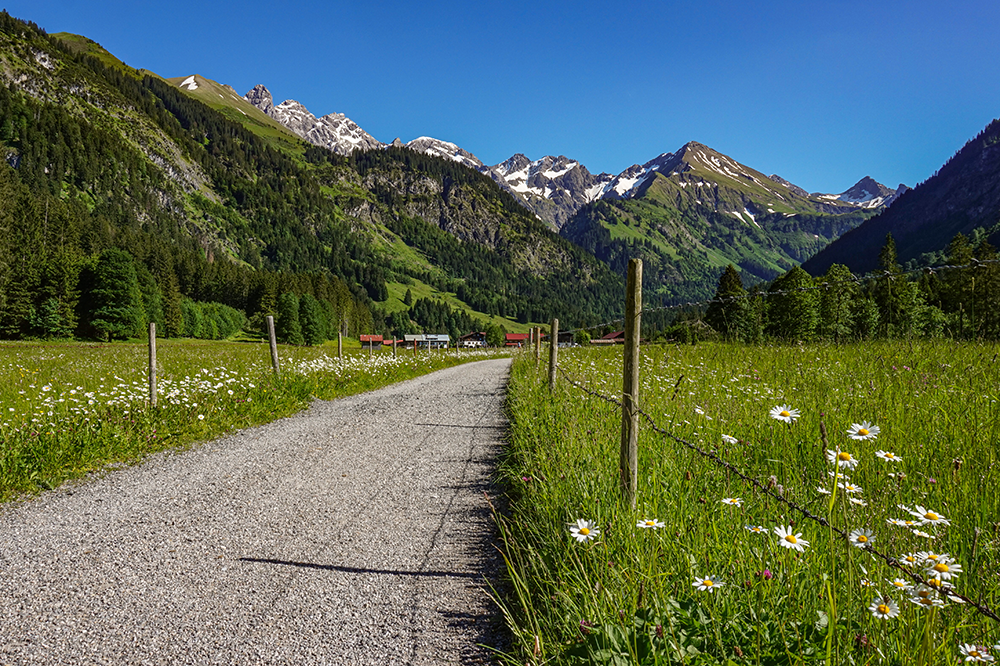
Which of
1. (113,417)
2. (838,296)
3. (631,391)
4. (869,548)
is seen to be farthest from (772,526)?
(838,296)

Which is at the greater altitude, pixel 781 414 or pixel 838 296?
pixel 838 296

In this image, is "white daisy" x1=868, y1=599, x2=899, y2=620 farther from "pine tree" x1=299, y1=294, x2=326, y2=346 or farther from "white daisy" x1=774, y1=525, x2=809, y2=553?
"pine tree" x1=299, y1=294, x2=326, y2=346

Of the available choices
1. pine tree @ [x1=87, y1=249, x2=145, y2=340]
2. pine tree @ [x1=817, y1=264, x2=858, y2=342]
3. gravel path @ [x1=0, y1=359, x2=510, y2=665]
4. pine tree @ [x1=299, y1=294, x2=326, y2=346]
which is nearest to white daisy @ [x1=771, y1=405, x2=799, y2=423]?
gravel path @ [x1=0, y1=359, x2=510, y2=665]

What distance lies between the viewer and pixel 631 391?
153 inches

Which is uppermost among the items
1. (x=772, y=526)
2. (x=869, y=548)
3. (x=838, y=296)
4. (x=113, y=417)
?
(x=838, y=296)

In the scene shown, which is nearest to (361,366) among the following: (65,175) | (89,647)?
(89,647)

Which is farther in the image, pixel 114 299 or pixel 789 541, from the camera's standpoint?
pixel 114 299

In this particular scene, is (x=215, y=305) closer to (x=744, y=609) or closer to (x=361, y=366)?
(x=361, y=366)

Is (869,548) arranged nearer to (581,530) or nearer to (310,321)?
(581,530)

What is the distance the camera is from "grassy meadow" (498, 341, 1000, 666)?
77.0 inches

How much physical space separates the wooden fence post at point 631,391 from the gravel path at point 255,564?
4.62ft

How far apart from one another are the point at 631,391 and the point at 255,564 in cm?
356

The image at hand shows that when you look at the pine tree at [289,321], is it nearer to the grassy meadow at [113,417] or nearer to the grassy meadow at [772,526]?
the grassy meadow at [113,417]

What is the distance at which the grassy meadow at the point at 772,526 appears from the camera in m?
1.96
